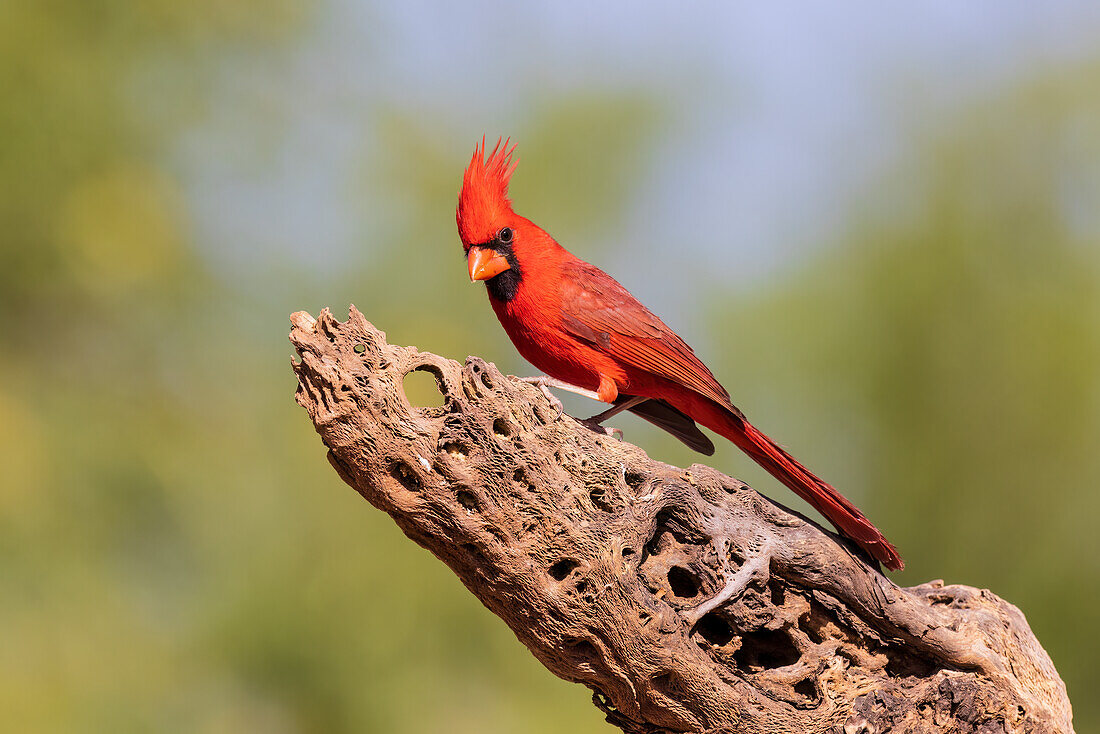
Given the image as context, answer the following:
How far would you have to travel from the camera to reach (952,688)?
288cm

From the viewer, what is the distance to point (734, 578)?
2686 millimetres

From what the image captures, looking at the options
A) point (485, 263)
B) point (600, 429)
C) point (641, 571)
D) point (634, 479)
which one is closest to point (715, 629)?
point (641, 571)

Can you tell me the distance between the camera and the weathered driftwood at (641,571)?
2.40 m

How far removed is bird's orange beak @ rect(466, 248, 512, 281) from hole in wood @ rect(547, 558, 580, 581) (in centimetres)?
113

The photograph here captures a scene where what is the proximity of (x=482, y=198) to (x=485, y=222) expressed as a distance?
0.09 m

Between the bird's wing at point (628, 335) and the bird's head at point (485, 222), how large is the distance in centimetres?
22

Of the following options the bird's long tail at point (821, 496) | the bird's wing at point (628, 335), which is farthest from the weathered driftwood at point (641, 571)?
the bird's wing at point (628, 335)

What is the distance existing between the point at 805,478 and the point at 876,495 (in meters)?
5.46

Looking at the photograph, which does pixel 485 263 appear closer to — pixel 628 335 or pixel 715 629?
pixel 628 335

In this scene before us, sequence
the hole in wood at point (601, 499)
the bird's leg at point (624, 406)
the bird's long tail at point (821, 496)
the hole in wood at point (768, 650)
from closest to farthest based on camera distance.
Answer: the hole in wood at point (601, 499) < the hole in wood at point (768, 650) < the bird's long tail at point (821, 496) < the bird's leg at point (624, 406)

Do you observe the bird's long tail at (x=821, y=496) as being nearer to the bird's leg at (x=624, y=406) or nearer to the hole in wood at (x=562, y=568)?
the bird's leg at (x=624, y=406)

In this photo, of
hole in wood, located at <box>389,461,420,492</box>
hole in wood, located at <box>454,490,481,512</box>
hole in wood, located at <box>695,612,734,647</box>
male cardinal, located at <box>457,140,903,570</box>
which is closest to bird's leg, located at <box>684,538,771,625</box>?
hole in wood, located at <box>695,612,734,647</box>

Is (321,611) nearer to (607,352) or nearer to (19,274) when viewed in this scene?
A: (19,274)

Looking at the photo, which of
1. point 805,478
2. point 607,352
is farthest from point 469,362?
point 805,478
